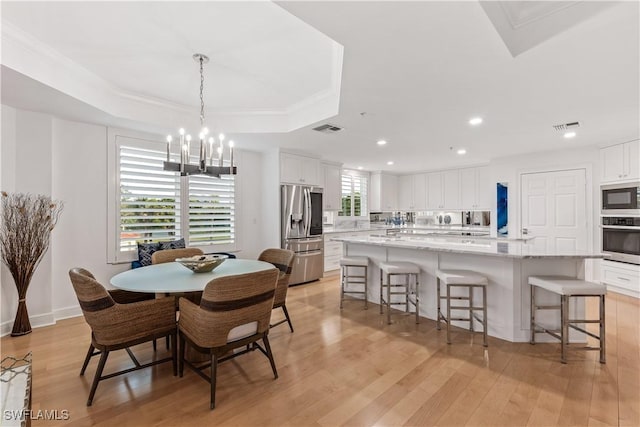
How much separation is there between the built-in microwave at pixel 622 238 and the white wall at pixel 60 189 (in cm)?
699

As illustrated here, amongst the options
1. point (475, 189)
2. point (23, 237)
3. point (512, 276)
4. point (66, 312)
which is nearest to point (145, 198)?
point (23, 237)

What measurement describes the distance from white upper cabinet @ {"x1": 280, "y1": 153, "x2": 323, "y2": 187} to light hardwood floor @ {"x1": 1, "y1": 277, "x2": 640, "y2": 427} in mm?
2820

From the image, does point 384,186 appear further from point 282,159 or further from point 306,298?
point 306,298

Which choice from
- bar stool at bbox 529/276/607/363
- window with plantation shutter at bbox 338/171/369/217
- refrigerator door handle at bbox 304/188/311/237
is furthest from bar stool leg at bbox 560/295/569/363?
window with plantation shutter at bbox 338/171/369/217

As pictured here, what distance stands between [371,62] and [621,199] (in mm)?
4669

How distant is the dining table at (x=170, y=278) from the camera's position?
6.48ft

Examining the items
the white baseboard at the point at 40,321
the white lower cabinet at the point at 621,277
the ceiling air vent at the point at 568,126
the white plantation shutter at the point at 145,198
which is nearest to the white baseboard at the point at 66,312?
the white baseboard at the point at 40,321

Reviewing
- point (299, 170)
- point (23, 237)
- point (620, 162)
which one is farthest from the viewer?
point (299, 170)

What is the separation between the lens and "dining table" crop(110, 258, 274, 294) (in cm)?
198

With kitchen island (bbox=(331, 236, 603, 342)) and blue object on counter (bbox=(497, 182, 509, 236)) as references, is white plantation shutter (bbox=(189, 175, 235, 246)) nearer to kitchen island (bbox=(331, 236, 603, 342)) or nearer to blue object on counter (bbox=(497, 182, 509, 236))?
kitchen island (bbox=(331, 236, 603, 342))

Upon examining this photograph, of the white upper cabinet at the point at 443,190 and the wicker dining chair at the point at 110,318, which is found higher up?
the white upper cabinet at the point at 443,190

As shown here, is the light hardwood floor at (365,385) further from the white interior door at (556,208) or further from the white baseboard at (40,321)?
the white interior door at (556,208)

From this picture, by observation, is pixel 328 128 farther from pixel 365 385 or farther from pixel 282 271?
pixel 365 385

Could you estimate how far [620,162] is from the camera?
14.4 feet
